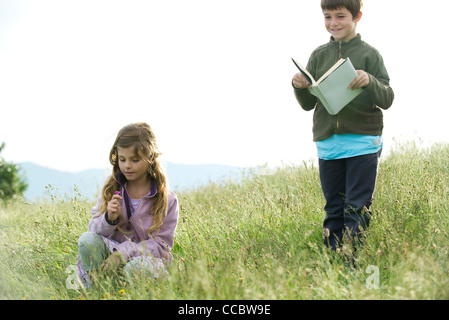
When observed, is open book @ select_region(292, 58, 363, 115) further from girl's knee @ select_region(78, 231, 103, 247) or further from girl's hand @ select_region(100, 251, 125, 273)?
girl's knee @ select_region(78, 231, 103, 247)

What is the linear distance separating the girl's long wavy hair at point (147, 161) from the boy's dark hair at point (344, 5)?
1.58 meters

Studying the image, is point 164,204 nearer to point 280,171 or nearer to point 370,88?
point 370,88

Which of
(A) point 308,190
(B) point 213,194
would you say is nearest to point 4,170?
(B) point 213,194

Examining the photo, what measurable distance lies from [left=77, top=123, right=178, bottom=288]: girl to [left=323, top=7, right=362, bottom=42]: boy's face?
5.07 feet

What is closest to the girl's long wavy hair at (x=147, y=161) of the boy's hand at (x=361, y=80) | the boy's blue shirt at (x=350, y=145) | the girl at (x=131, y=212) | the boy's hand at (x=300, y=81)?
the girl at (x=131, y=212)

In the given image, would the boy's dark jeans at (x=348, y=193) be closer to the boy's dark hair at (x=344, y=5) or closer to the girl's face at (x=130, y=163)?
the boy's dark hair at (x=344, y=5)

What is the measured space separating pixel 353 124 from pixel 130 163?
1.64 metres

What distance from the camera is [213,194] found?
693cm

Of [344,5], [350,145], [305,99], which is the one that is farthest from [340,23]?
[350,145]

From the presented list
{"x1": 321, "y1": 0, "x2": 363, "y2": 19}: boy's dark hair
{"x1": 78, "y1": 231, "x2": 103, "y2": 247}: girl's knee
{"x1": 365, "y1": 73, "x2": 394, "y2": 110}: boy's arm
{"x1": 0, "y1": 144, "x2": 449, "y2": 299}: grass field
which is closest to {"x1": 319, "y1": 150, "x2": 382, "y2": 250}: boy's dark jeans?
{"x1": 0, "y1": 144, "x2": 449, "y2": 299}: grass field

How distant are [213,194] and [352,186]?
3.52m

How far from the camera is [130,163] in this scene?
355cm

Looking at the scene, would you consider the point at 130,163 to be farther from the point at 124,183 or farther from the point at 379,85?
the point at 379,85

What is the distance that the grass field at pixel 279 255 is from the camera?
109 inches
